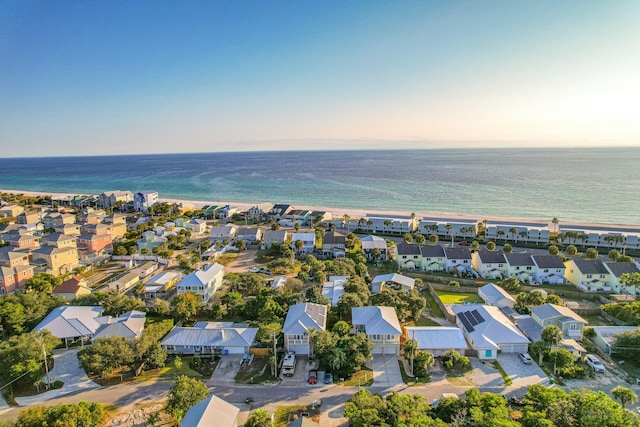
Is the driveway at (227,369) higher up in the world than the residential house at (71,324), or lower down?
lower down

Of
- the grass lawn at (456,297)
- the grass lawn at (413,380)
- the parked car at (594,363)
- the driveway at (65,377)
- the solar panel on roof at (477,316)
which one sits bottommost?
the grass lawn at (413,380)

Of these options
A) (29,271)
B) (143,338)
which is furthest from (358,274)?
(29,271)

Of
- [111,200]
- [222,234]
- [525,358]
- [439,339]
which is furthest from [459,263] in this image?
[111,200]

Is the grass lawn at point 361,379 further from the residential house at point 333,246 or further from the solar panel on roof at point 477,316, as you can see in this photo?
the residential house at point 333,246

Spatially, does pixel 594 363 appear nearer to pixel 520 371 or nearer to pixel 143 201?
pixel 520 371

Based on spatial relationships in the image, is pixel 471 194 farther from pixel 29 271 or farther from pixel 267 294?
pixel 29 271

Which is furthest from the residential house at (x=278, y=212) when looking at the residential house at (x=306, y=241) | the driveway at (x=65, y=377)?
the driveway at (x=65, y=377)
